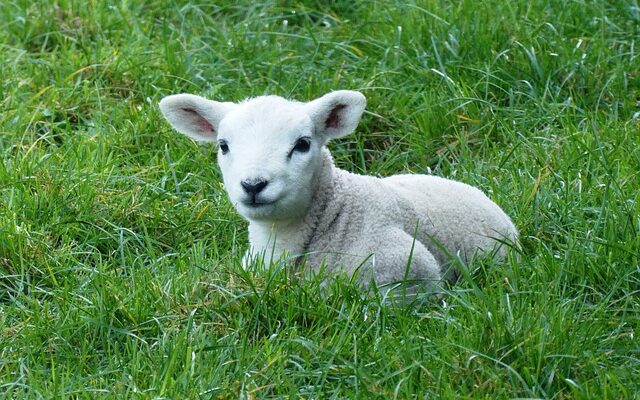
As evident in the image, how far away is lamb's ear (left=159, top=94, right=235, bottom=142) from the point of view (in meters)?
6.18

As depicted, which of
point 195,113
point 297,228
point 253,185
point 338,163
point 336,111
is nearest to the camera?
point 253,185

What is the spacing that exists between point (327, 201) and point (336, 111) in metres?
0.43

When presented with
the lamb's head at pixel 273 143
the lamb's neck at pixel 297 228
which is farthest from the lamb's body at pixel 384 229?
the lamb's head at pixel 273 143

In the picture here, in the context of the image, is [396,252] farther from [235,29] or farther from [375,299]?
[235,29]

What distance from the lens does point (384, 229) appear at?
585cm

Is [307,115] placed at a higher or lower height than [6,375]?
higher

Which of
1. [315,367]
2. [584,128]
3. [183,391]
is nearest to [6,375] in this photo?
[183,391]

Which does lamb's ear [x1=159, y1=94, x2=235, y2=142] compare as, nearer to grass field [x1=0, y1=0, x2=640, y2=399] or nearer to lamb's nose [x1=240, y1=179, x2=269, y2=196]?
grass field [x1=0, y1=0, x2=640, y2=399]

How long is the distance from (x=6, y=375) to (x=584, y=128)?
3.61 metres

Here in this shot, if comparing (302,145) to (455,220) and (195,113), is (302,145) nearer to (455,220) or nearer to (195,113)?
(195,113)

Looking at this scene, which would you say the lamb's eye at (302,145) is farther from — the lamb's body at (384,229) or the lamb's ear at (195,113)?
the lamb's ear at (195,113)

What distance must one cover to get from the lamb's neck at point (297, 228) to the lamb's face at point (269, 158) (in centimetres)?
6

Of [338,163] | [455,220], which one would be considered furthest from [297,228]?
[338,163]

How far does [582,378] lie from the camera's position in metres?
4.78
